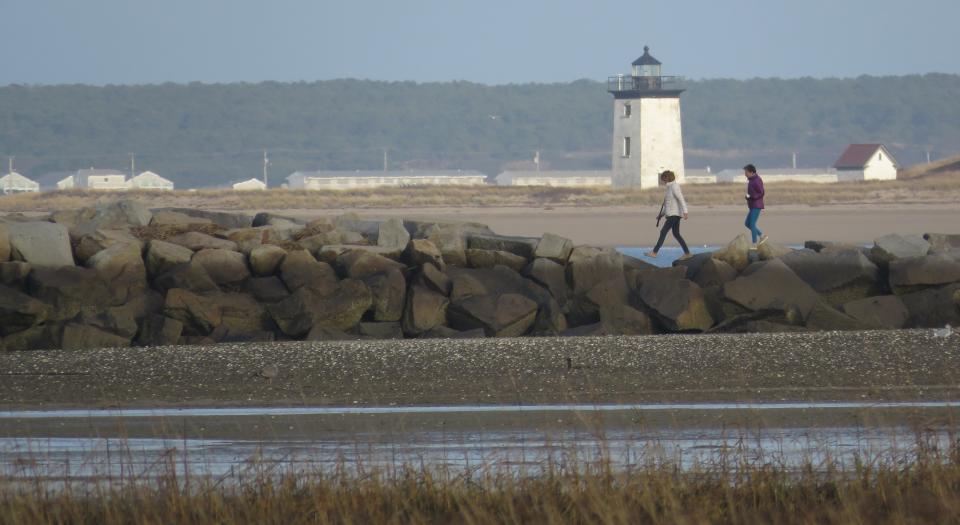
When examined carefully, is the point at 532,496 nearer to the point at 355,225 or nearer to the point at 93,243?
the point at 93,243

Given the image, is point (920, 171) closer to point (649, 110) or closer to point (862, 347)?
point (649, 110)

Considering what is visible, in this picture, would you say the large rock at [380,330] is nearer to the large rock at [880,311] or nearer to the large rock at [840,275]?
the large rock at [840,275]

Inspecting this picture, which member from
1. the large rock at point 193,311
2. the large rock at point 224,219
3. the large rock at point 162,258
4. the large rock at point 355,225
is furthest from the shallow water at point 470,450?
the large rock at point 224,219

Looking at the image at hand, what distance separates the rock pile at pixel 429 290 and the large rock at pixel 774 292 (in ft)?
0.05

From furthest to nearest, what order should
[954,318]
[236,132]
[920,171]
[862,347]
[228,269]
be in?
1. [236,132]
2. [920,171]
3. [228,269]
4. [954,318]
5. [862,347]

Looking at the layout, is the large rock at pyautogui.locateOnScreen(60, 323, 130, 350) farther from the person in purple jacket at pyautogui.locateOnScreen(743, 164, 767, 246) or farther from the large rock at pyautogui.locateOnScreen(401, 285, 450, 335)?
the person in purple jacket at pyautogui.locateOnScreen(743, 164, 767, 246)

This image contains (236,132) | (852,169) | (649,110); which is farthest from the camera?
(236,132)

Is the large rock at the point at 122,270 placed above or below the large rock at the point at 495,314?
above

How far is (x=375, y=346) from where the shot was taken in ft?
44.4

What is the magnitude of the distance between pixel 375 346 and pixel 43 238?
493cm

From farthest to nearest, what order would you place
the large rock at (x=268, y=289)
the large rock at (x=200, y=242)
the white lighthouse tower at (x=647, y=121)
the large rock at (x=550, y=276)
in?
the white lighthouse tower at (x=647, y=121)
the large rock at (x=200, y=242)
the large rock at (x=550, y=276)
the large rock at (x=268, y=289)

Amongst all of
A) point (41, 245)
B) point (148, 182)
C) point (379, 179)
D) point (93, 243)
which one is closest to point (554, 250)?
point (93, 243)

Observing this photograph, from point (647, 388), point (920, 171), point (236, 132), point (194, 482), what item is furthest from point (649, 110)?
point (236, 132)

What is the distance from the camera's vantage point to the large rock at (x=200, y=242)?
17125 mm
